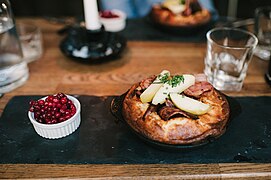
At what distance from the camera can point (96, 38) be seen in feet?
4.25

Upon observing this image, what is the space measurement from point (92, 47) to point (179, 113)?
590mm

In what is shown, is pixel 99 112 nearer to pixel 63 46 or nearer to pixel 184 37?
pixel 63 46

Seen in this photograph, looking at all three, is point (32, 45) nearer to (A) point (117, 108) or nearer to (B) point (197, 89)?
(A) point (117, 108)

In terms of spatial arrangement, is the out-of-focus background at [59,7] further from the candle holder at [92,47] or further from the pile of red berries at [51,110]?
the pile of red berries at [51,110]

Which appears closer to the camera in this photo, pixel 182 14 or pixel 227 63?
pixel 227 63

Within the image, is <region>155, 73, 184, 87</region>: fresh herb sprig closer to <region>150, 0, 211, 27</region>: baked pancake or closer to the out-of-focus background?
Answer: <region>150, 0, 211, 27</region>: baked pancake

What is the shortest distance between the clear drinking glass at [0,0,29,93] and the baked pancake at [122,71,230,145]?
49 centimetres

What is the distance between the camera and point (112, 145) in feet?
2.90

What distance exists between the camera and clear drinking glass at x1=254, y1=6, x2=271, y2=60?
135cm

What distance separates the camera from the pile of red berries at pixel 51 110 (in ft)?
2.92

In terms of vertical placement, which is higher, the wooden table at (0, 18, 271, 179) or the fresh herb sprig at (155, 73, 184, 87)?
the fresh herb sprig at (155, 73, 184, 87)

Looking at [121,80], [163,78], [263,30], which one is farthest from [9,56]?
[263,30]

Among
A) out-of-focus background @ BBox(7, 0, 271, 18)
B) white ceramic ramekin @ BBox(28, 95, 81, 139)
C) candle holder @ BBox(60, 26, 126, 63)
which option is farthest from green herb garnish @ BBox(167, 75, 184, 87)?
out-of-focus background @ BBox(7, 0, 271, 18)

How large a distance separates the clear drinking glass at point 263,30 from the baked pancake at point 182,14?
23 cm
